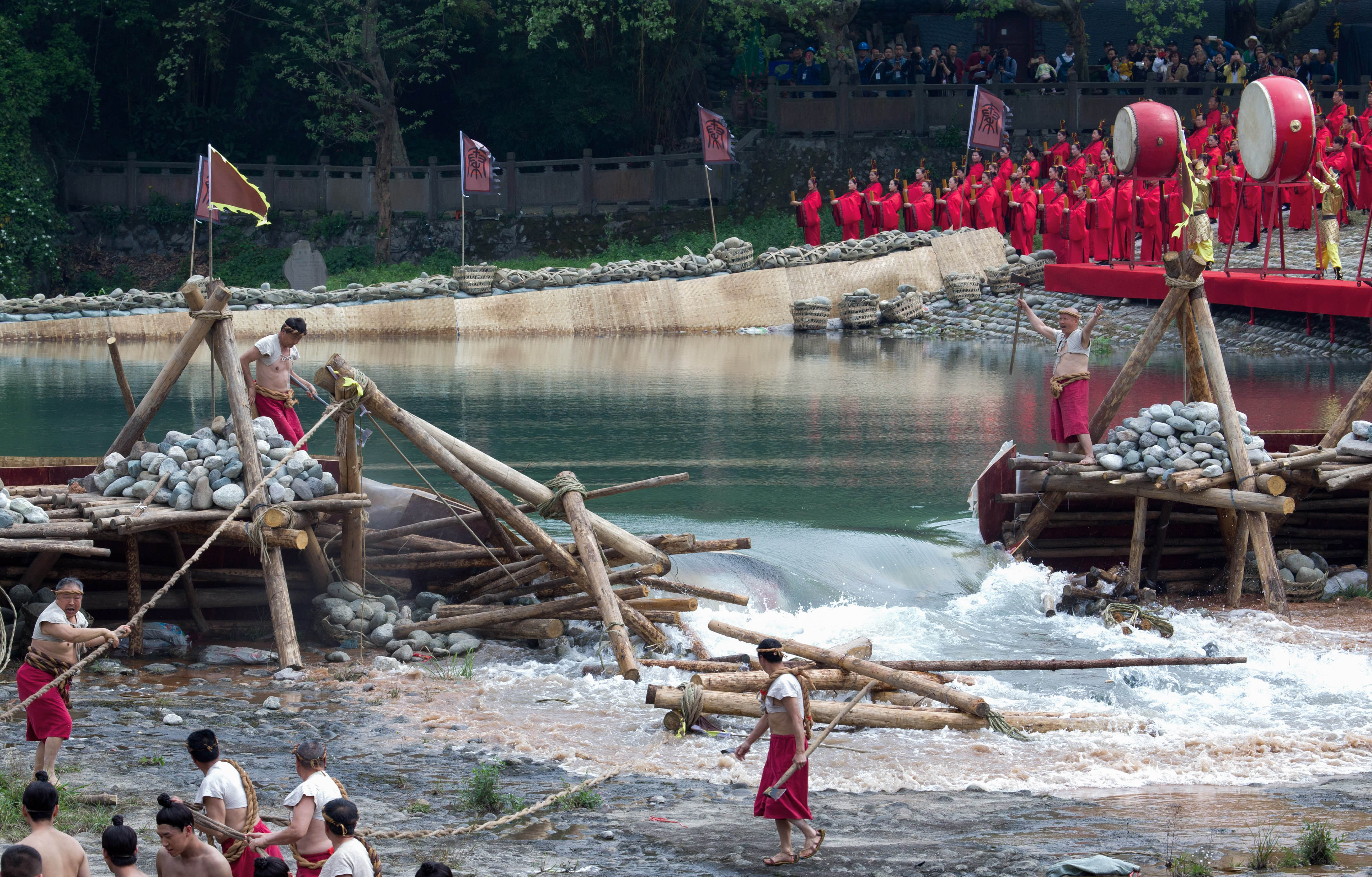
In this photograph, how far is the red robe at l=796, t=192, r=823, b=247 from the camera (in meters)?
34.5

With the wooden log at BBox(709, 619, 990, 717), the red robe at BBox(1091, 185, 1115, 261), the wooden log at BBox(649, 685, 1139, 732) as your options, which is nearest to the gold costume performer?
the red robe at BBox(1091, 185, 1115, 261)

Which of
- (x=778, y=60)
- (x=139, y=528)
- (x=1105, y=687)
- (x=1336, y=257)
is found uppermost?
(x=778, y=60)

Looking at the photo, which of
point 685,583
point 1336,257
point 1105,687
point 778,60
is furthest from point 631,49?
point 1105,687

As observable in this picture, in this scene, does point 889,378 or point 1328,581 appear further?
point 889,378

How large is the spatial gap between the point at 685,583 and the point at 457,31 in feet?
92.4

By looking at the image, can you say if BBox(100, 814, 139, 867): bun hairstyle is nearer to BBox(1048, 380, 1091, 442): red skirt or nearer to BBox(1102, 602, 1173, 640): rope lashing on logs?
BBox(1102, 602, 1173, 640): rope lashing on logs

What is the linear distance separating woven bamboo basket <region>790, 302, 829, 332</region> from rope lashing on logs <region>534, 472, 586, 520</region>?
20386 millimetres

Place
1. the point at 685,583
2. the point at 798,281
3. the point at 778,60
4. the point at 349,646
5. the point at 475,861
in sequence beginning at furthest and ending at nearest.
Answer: the point at 778,60, the point at 798,281, the point at 685,583, the point at 349,646, the point at 475,861

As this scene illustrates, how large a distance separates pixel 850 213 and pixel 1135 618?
878 inches

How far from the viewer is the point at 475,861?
7480 millimetres

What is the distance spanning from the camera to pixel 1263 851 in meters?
7.29

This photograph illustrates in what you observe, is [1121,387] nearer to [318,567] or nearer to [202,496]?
[318,567]

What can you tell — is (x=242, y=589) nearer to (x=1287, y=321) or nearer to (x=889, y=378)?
(x=889, y=378)

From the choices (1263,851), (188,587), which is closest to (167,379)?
(188,587)
